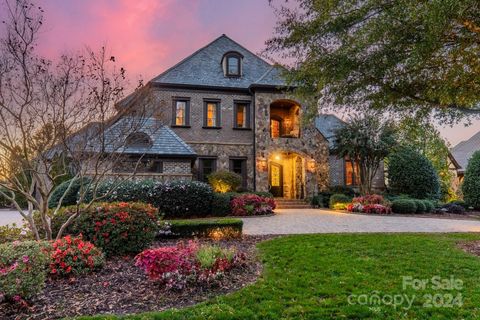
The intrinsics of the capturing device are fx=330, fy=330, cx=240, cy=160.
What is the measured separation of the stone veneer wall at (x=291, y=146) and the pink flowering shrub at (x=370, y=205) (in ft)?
12.5

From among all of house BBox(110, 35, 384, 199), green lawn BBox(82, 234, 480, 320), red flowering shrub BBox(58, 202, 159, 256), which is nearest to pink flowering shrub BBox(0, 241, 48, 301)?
green lawn BBox(82, 234, 480, 320)

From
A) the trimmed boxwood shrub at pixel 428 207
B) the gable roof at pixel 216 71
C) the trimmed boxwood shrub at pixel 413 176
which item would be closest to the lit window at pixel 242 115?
the gable roof at pixel 216 71

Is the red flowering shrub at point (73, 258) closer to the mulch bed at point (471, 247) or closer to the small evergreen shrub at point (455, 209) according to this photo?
the mulch bed at point (471, 247)

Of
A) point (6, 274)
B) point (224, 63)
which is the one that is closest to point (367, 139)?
point (224, 63)

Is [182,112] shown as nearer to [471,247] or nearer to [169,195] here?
[169,195]

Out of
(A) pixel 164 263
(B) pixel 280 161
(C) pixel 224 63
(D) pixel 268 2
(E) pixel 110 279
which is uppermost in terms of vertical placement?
(C) pixel 224 63

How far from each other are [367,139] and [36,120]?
632 inches

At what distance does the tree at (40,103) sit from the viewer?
5980mm

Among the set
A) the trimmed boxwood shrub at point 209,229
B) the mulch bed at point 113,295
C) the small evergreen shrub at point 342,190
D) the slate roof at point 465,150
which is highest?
the slate roof at point 465,150

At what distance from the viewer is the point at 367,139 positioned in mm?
18234

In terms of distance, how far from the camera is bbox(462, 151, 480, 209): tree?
18234 millimetres

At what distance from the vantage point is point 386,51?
23.5 feet

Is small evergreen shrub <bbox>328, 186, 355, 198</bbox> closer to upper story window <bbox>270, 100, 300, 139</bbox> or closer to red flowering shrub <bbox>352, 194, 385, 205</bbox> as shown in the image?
red flowering shrub <bbox>352, 194, 385, 205</bbox>

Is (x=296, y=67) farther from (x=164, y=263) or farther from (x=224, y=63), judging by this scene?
(x=224, y=63)
